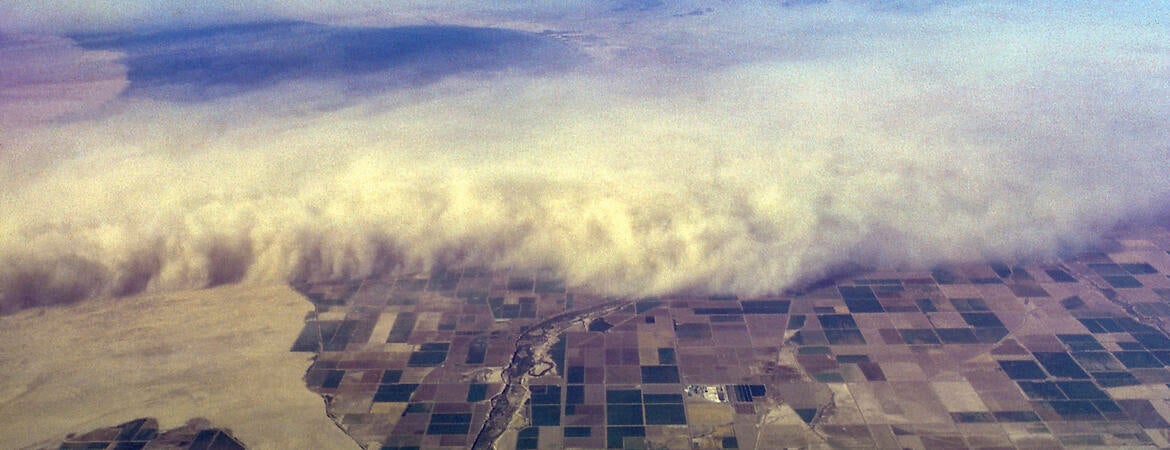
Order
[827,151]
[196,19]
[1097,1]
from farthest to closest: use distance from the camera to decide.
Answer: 1. [1097,1]
2. [196,19]
3. [827,151]

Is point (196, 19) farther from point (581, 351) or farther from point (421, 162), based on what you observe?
point (581, 351)

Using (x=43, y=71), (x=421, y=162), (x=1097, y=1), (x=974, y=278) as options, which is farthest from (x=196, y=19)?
(x=1097, y=1)

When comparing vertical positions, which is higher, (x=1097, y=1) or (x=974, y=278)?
(x=1097, y=1)

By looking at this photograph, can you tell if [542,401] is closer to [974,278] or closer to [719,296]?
[719,296]

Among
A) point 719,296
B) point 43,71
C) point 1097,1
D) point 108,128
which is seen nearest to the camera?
point 719,296

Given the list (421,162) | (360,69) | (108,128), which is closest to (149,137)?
(108,128)

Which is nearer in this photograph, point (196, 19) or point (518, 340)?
point (518, 340)
